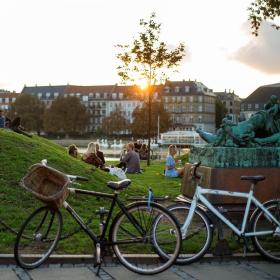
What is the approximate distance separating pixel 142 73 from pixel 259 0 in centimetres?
1210

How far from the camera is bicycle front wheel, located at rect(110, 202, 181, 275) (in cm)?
674

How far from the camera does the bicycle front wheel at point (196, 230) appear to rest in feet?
23.5

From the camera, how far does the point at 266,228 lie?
24.4 ft

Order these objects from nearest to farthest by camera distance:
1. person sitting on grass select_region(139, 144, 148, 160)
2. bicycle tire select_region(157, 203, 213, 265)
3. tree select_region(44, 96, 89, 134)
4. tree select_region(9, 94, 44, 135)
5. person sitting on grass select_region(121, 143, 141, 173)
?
bicycle tire select_region(157, 203, 213, 265), person sitting on grass select_region(121, 143, 141, 173), person sitting on grass select_region(139, 144, 148, 160), tree select_region(44, 96, 89, 134), tree select_region(9, 94, 44, 135)

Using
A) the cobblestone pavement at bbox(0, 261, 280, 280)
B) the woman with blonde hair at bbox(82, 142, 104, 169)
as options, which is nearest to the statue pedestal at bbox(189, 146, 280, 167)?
the cobblestone pavement at bbox(0, 261, 280, 280)

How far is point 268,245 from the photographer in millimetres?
7574

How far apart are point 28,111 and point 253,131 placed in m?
137

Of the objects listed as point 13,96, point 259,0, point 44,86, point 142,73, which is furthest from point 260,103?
point 259,0

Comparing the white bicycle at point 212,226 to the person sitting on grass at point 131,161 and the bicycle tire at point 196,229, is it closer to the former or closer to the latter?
the bicycle tire at point 196,229

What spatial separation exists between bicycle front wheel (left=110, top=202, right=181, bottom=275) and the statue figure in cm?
373

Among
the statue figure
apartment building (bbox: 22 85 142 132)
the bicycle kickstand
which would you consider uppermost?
apartment building (bbox: 22 85 142 132)

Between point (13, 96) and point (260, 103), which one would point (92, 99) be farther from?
point (260, 103)

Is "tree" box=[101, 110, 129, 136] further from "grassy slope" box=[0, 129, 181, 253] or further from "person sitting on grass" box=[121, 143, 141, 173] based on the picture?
"grassy slope" box=[0, 129, 181, 253]

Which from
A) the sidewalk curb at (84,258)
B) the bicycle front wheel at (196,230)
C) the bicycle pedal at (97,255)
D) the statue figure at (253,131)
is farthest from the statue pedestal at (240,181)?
the bicycle pedal at (97,255)
